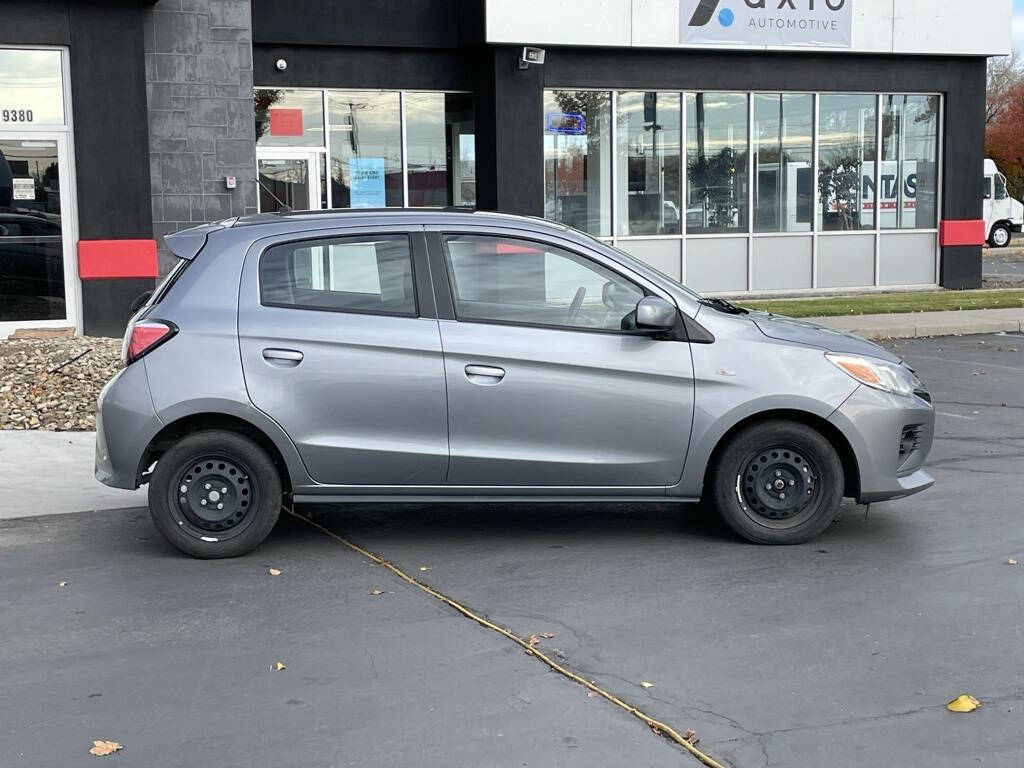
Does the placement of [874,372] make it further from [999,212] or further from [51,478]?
[999,212]

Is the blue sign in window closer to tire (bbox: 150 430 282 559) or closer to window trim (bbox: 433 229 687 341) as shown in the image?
window trim (bbox: 433 229 687 341)

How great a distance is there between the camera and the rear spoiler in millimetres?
6871

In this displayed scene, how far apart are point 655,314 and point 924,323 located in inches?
469

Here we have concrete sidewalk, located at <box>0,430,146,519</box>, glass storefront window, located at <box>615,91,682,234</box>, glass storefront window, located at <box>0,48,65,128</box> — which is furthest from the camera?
glass storefront window, located at <box>615,91,682,234</box>

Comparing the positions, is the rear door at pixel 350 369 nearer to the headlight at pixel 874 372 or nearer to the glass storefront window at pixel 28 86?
the headlight at pixel 874 372

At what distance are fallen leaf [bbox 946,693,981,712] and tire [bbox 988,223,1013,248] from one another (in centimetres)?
4155

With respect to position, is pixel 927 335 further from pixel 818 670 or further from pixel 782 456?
pixel 818 670

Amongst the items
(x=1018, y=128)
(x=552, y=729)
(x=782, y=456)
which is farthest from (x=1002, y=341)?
(x=1018, y=128)

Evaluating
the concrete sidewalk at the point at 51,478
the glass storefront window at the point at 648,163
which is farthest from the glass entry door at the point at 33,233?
the glass storefront window at the point at 648,163

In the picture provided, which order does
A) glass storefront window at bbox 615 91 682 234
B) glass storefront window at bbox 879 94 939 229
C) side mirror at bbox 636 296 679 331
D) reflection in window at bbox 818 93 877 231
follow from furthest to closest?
glass storefront window at bbox 879 94 939 229
reflection in window at bbox 818 93 877 231
glass storefront window at bbox 615 91 682 234
side mirror at bbox 636 296 679 331

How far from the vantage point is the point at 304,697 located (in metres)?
4.78

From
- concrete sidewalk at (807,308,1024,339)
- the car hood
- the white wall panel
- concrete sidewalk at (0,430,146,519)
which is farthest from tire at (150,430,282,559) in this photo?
the white wall panel

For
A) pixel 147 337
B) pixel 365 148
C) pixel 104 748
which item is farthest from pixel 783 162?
pixel 104 748

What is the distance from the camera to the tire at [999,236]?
4337cm
